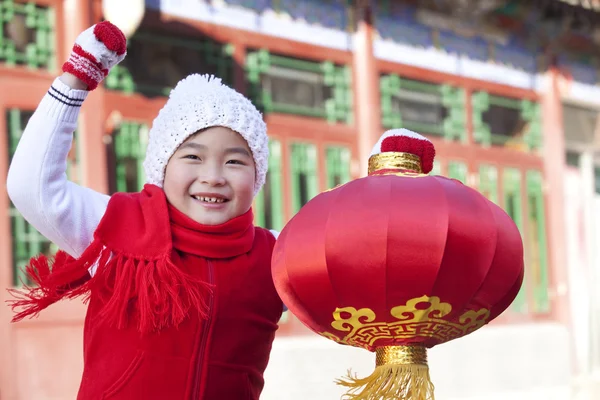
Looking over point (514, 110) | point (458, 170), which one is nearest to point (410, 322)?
point (458, 170)

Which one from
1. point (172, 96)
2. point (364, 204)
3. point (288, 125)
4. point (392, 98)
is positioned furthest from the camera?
point (392, 98)

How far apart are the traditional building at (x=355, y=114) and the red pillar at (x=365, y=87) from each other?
1 centimetres

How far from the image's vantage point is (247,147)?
1.78 meters

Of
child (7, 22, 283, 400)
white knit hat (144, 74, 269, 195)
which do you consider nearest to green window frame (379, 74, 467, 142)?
white knit hat (144, 74, 269, 195)

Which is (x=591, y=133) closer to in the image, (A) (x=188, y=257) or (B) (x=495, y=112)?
(B) (x=495, y=112)

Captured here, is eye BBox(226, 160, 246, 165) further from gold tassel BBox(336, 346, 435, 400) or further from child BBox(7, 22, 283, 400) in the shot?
gold tassel BBox(336, 346, 435, 400)

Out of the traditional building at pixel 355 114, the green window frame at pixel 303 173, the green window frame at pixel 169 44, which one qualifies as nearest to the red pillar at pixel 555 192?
the traditional building at pixel 355 114

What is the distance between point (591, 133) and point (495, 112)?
1.42 metres

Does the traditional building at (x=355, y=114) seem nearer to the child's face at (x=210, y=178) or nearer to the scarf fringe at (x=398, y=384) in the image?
the child's face at (x=210, y=178)

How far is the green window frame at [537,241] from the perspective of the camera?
6.83 metres

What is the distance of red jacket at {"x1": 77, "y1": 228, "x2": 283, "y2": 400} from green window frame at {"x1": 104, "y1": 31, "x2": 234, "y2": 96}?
273cm

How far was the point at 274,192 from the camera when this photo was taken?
5086mm

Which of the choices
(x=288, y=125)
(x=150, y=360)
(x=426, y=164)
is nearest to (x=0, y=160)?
(x=288, y=125)

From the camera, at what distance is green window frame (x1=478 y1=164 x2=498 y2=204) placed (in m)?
6.43
